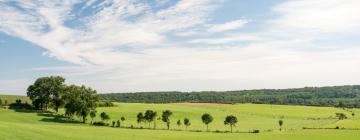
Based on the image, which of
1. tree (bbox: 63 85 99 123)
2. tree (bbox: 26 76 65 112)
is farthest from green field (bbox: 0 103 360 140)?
tree (bbox: 26 76 65 112)

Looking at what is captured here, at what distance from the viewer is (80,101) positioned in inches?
4798

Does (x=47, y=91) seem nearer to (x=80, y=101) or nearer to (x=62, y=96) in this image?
(x=62, y=96)

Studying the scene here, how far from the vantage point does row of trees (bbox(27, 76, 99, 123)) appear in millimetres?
122312

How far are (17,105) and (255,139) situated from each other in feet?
331

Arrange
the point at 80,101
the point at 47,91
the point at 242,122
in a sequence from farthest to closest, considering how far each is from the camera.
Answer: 1. the point at 47,91
2. the point at 242,122
3. the point at 80,101

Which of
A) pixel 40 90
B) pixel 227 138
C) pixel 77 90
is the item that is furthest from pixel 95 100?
pixel 227 138

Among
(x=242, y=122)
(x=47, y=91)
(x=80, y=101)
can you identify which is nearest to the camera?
(x=80, y=101)

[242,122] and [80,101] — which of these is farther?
[242,122]

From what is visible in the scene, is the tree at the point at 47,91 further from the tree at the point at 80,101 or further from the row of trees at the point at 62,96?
the tree at the point at 80,101

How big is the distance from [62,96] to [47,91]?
27.3ft

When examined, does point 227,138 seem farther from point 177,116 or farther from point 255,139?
point 177,116

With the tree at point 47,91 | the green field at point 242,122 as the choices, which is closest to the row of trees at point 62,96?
the tree at point 47,91

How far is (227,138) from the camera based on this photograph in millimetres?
79375

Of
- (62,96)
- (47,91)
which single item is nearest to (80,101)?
(62,96)
